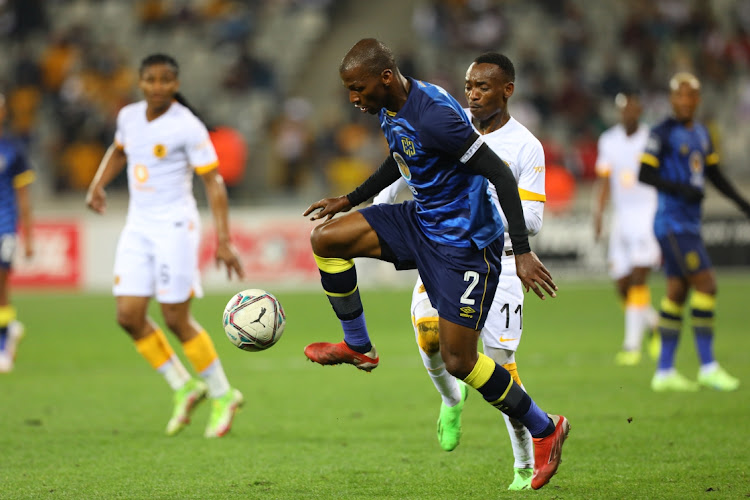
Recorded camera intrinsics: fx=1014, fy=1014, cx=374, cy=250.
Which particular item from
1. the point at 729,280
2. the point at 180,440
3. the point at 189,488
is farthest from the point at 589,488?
the point at 729,280

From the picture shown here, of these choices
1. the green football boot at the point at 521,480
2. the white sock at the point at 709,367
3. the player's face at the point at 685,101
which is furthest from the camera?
the white sock at the point at 709,367

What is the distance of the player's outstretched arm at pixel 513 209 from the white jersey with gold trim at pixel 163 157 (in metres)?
3.10

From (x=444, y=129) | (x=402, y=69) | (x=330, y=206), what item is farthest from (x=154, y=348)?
(x=402, y=69)

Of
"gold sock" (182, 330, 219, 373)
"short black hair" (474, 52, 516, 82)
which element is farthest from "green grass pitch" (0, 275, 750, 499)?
"short black hair" (474, 52, 516, 82)

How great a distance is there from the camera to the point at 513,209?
4887mm

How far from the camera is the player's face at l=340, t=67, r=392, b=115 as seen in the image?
15.9ft

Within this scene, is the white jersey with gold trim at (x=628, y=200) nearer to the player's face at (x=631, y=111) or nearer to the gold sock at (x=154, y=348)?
the player's face at (x=631, y=111)

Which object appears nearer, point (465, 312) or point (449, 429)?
point (465, 312)

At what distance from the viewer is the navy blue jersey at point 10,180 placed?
11047 mm

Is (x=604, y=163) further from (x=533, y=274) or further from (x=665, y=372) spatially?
(x=533, y=274)

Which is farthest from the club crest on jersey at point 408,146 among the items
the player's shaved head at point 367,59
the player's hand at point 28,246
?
the player's hand at point 28,246

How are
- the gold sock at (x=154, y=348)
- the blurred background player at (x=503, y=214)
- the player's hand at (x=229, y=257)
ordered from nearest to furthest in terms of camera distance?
the blurred background player at (x=503, y=214) → the player's hand at (x=229, y=257) → the gold sock at (x=154, y=348)

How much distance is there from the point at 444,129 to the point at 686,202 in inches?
193

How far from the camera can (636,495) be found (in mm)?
5199
